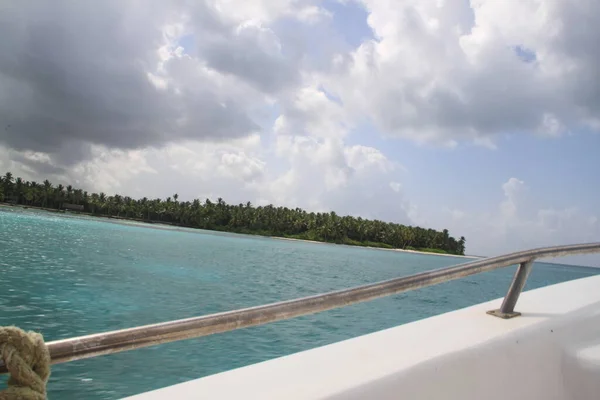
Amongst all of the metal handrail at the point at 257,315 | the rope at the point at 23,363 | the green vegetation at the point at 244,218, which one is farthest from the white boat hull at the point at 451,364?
the green vegetation at the point at 244,218

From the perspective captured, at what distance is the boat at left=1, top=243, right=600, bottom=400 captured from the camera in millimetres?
1097

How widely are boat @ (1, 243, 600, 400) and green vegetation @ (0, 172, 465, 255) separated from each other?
104 m

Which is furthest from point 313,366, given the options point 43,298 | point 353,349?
point 43,298

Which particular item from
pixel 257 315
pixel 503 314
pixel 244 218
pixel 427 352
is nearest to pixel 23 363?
pixel 257 315

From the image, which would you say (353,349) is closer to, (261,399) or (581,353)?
(261,399)

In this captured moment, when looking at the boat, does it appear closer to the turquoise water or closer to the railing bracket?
the railing bracket

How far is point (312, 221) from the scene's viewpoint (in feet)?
357

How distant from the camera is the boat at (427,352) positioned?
1.10m

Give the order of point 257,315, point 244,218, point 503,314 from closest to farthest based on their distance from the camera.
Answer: point 257,315 < point 503,314 < point 244,218

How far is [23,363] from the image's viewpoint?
0.74 metres

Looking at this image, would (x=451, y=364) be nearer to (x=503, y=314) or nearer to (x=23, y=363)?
(x=503, y=314)

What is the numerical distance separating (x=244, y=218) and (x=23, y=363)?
112 metres

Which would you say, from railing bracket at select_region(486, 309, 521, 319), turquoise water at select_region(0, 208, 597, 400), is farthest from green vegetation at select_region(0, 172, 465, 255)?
railing bracket at select_region(486, 309, 521, 319)

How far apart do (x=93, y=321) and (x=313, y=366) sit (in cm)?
918
